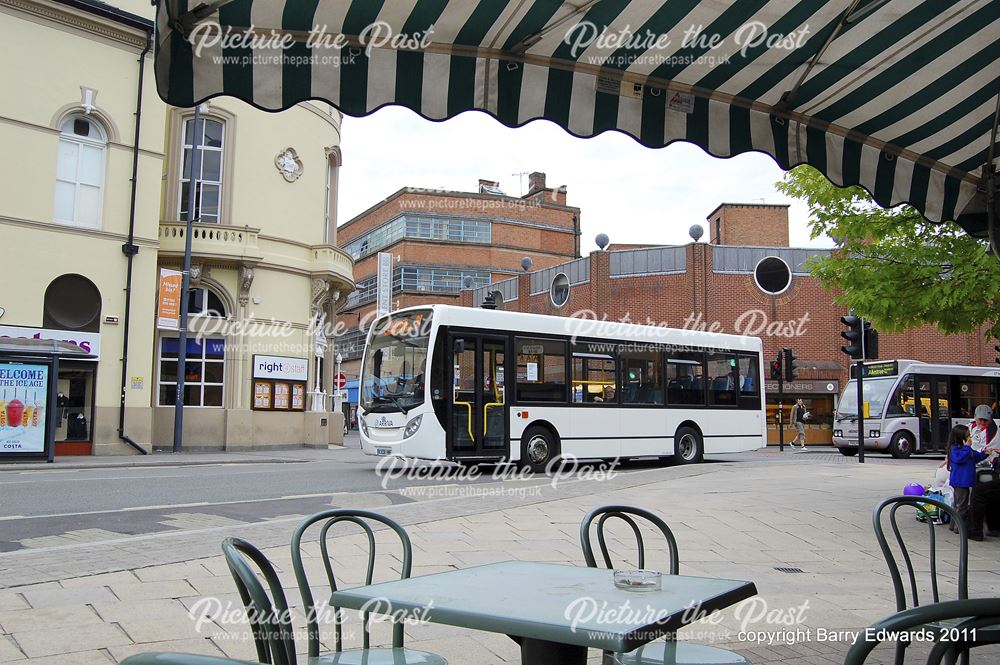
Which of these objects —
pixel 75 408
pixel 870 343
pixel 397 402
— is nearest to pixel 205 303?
pixel 75 408

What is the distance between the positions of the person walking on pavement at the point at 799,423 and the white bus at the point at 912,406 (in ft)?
12.7

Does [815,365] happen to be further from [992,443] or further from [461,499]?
[461,499]

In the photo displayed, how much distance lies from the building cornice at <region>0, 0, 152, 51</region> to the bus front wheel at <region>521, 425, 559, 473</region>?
15890 mm

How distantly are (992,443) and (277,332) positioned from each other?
21.1 m

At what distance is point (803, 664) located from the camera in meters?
4.60

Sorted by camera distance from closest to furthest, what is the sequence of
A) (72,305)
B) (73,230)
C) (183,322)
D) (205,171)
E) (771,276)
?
(73,230) → (72,305) → (183,322) → (205,171) → (771,276)

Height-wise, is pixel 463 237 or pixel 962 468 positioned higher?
pixel 463 237

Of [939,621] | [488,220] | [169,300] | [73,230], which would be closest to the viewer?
[939,621]

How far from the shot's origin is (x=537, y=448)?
17.0 meters

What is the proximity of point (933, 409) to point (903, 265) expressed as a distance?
1998 centimetres

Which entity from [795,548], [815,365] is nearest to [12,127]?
[795,548]

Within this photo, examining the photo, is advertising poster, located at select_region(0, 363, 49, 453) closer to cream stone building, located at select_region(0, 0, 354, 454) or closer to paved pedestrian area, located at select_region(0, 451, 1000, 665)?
cream stone building, located at select_region(0, 0, 354, 454)

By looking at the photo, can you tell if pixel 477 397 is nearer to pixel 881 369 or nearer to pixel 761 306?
pixel 881 369

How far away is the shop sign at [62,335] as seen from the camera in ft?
68.3
